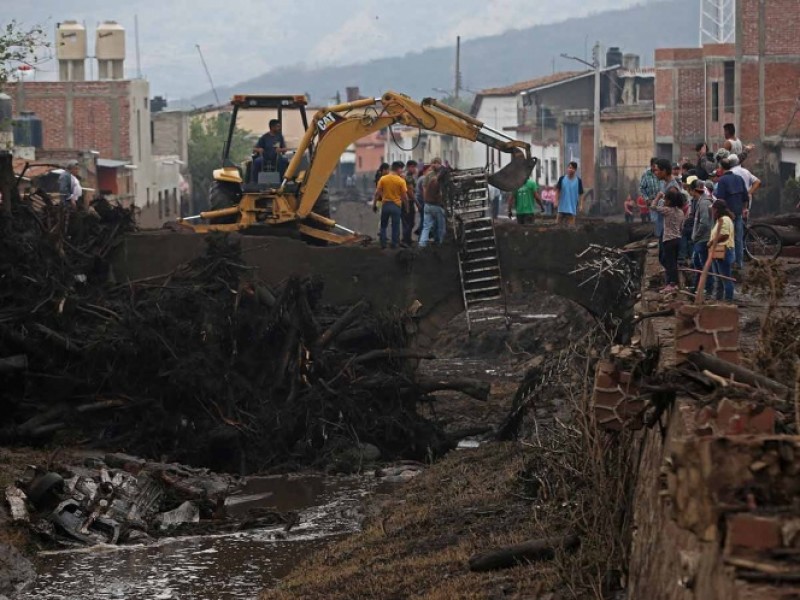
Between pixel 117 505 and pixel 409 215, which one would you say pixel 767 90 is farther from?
pixel 117 505

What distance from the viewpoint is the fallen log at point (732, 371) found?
10203 mm

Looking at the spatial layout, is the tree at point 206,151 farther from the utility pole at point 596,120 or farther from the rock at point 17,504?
the rock at point 17,504

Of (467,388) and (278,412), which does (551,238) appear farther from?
(278,412)

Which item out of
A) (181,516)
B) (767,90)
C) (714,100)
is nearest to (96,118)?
(714,100)

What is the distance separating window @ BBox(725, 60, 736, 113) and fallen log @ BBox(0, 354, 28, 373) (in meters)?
33.9

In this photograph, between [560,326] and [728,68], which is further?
[728,68]

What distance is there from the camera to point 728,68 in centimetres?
5462

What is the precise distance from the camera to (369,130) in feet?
90.3

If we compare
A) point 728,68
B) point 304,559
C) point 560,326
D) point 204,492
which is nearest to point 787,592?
point 304,559

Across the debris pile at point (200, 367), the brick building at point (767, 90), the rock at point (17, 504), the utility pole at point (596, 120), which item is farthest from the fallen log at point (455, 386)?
the utility pole at point (596, 120)

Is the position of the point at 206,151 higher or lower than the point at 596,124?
lower

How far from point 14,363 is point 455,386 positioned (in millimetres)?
6362

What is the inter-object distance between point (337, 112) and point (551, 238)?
13.1 feet

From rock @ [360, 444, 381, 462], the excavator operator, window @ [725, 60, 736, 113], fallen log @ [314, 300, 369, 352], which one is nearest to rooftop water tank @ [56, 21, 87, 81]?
window @ [725, 60, 736, 113]
